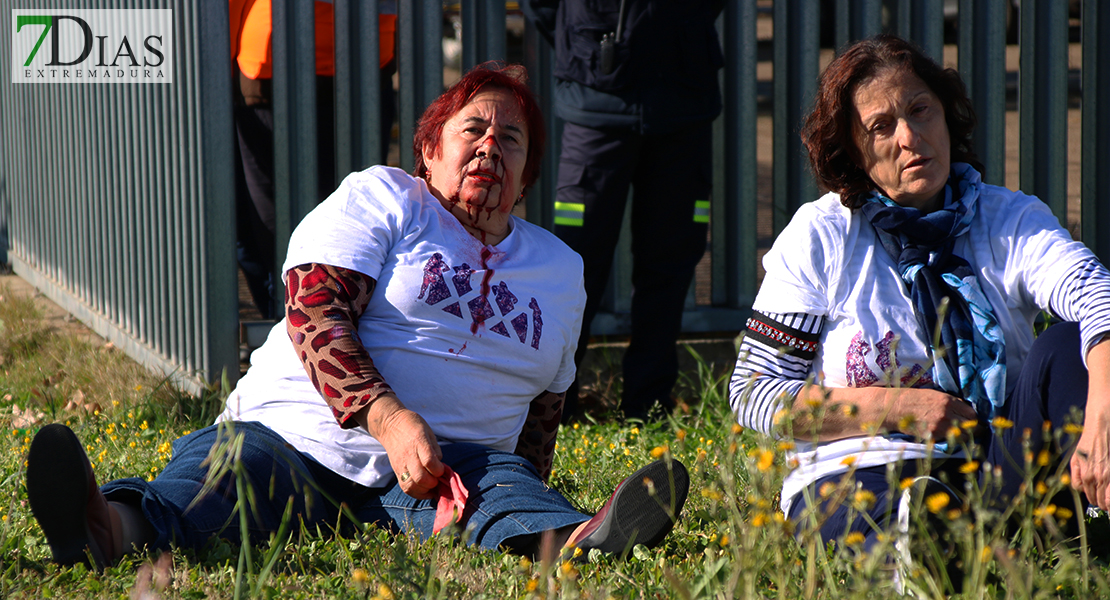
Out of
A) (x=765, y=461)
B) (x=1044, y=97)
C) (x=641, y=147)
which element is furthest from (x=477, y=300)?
(x=1044, y=97)

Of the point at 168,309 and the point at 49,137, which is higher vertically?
the point at 49,137

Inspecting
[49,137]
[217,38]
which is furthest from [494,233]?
[49,137]

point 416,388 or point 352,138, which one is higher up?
point 352,138

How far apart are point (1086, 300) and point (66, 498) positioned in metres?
2.18

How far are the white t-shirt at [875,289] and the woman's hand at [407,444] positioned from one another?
32.7 inches

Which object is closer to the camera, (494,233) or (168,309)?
(494,233)

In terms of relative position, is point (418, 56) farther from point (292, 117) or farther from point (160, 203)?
point (160, 203)

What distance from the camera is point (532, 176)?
121 inches

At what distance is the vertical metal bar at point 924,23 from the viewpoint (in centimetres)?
495

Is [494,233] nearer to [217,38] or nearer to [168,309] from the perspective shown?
[217,38]

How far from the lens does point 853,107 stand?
2693mm

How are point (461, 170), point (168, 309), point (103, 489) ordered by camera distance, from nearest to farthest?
point (103, 489), point (461, 170), point (168, 309)

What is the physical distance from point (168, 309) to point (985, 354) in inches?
130

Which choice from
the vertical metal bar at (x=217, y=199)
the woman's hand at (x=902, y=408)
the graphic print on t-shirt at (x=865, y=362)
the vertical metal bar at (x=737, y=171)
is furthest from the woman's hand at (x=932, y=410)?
the vertical metal bar at (x=217, y=199)
